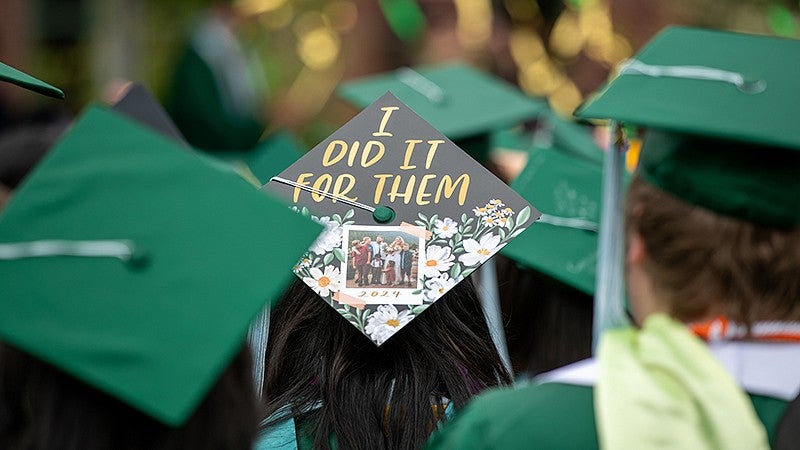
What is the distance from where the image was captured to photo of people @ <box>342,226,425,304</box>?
207 centimetres

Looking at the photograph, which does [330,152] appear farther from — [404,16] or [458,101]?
[404,16]

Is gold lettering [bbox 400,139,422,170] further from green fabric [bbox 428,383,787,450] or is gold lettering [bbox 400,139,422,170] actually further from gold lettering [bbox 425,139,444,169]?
green fabric [bbox 428,383,787,450]

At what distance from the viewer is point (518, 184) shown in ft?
9.53

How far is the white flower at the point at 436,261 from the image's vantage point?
2072 mm

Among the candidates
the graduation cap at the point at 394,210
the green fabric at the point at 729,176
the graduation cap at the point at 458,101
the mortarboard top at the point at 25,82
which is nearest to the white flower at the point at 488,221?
the graduation cap at the point at 394,210

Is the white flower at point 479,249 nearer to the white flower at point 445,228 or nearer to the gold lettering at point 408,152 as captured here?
the white flower at point 445,228

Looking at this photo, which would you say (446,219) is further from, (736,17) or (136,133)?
(736,17)

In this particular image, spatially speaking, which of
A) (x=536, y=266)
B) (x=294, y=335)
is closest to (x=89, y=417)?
(x=294, y=335)

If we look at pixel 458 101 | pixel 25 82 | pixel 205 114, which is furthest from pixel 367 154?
pixel 205 114

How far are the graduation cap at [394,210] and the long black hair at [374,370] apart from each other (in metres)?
0.12

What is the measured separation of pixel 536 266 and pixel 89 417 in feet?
4.55

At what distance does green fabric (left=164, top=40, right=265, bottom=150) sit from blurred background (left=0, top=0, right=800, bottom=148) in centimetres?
17

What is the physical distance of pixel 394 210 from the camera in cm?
213

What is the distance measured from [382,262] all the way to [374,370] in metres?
0.20
